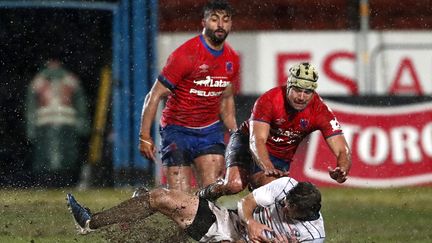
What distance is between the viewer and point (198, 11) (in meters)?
20.6

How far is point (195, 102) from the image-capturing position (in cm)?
1259

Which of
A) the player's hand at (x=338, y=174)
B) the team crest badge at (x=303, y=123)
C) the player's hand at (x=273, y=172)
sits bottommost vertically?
the player's hand at (x=338, y=174)

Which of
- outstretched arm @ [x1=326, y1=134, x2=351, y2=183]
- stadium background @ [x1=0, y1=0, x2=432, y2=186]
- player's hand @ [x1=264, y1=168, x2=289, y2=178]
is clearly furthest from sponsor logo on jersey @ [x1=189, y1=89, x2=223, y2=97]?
stadium background @ [x1=0, y1=0, x2=432, y2=186]

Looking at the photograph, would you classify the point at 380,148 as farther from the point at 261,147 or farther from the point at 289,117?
the point at 261,147

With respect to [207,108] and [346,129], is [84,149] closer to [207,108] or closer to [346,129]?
[346,129]

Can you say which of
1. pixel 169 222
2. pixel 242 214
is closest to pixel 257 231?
pixel 242 214

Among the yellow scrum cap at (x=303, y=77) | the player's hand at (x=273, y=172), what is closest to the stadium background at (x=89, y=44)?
the yellow scrum cap at (x=303, y=77)

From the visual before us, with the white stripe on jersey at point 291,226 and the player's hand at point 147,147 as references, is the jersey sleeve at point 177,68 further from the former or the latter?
the white stripe on jersey at point 291,226

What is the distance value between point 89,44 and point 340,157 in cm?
806

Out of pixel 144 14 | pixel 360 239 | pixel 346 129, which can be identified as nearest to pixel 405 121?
pixel 346 129

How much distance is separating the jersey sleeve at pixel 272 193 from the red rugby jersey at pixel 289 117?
1.05 m

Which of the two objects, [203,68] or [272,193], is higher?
[203,68]

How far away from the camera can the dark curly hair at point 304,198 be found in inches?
406

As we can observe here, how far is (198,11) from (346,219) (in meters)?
6.15
